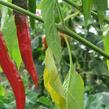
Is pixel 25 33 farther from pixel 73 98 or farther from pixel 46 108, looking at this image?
pixel 46 108

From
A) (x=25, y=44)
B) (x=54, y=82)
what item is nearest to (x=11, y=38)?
(x=25, y=44)

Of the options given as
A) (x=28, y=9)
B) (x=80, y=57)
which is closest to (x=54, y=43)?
(x=28, y=9)

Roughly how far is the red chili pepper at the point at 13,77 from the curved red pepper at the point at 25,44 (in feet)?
0.12

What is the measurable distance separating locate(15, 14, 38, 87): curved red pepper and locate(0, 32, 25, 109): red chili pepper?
0.04 meters

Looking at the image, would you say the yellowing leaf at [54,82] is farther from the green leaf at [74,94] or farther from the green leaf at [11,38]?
the green leaf at [11,38]

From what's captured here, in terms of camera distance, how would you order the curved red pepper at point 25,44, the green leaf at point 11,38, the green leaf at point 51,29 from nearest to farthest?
the green leaf at point 51,29, the curved red pepper at point 25,44, the green leaf at point 11,38

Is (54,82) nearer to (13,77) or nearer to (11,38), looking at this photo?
(13,77)

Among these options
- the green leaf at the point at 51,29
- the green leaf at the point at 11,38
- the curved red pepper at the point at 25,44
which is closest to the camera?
the green leaf at the point at 51,29

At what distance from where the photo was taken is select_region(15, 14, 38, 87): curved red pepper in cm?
86

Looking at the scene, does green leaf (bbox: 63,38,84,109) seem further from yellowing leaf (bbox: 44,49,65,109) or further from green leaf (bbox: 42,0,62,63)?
green leaf (bbox: 42,0,62,63)

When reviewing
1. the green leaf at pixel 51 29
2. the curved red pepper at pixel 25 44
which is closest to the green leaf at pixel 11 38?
the curved red pepper at pixel 25 44

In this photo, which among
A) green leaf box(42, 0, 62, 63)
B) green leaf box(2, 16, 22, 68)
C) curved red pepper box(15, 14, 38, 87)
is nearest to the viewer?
green leaf box(42, 0, 62, 63)

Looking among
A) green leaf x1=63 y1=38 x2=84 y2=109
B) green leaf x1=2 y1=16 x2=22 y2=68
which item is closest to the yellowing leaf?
green leaf x1=63 y1=38 x2=84 y2=109

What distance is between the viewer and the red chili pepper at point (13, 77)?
81 centimetres
